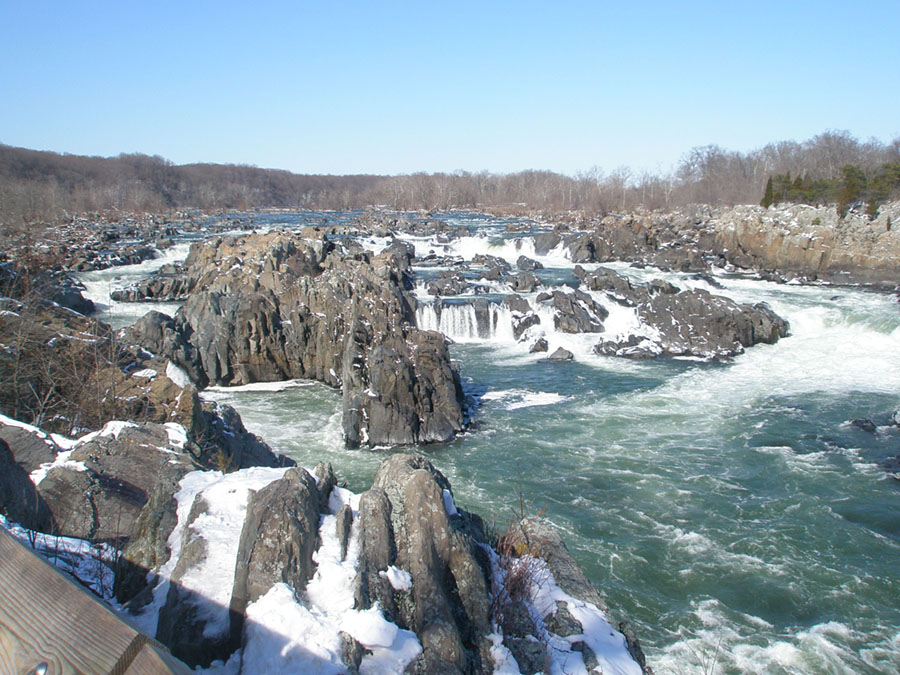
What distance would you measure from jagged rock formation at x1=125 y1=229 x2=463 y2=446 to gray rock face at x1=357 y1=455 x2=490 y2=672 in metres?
10.2

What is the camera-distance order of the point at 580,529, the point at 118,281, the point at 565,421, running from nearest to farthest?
the point at 580,529 < the point at 565,421 < the point at 118,281

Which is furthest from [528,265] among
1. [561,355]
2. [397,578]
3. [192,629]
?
[192,629]

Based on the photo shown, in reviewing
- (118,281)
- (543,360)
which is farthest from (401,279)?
(118,281)

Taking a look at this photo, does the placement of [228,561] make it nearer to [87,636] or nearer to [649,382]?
[87,636]

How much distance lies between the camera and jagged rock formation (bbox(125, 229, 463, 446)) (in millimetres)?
15367

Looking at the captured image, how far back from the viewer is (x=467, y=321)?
26.4m

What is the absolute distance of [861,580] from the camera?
952 centimetres

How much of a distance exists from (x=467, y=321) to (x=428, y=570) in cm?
2211

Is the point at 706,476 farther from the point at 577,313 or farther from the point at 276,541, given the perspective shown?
the point at 577,313

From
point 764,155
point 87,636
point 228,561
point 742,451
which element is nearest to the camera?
point 87,636

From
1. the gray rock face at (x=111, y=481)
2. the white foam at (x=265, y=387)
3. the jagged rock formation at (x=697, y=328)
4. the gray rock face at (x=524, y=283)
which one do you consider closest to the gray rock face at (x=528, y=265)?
the gray rock face at (x=524, y=283)

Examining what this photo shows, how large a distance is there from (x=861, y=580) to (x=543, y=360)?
45.7 ft

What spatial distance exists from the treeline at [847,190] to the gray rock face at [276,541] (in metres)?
49.0

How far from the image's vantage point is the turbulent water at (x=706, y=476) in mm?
8445
